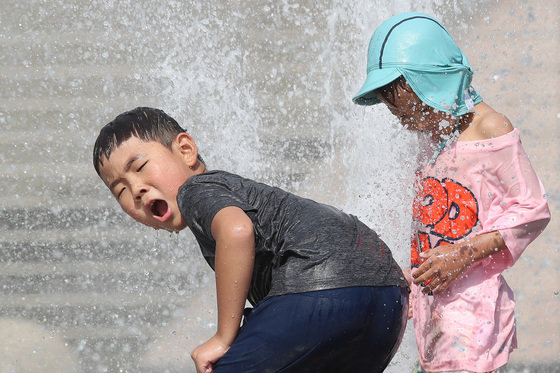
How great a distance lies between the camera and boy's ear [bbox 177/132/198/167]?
1.81 m

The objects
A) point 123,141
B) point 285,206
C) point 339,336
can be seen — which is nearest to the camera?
point 339,336

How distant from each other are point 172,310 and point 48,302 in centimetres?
69

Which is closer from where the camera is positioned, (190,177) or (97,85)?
(190,177)

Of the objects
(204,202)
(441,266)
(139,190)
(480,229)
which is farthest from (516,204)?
(139,190)

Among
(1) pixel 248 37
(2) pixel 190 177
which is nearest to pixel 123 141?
(2) pixel 190 177

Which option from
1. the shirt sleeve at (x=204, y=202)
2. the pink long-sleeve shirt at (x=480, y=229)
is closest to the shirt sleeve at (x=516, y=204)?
the pink long-sleeve shirt at (x=480, y=229)

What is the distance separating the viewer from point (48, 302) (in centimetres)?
425

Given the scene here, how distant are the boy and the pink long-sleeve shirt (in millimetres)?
337

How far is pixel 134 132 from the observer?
1788mm

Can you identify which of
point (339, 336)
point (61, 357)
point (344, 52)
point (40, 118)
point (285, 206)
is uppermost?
point (285, 206)

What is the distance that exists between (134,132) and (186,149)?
0.41 feet

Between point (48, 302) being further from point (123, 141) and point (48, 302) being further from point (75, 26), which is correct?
point (123, 141)

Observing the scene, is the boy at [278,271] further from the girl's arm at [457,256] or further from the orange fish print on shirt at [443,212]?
the orange fish print on shirt at [443,212]

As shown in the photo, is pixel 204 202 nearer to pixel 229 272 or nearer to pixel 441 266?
Answer: pixel 229 272
